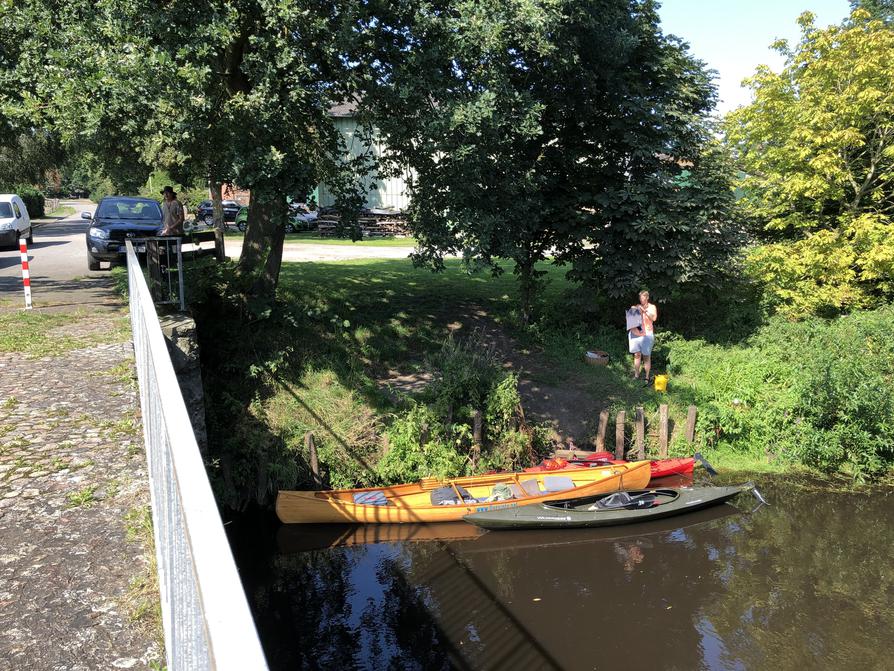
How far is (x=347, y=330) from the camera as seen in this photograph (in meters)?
14.8

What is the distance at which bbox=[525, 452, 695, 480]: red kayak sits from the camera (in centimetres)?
1237

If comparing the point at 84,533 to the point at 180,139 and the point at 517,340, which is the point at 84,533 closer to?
the point at 180,139

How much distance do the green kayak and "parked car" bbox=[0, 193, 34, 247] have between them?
693 inches

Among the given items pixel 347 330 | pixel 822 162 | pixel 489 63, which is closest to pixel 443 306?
pixel 347 330

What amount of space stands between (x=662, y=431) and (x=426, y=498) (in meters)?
5.04

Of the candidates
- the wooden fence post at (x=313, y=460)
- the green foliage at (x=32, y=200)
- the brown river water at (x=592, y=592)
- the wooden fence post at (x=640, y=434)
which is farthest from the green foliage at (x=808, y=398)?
the green foliage at (x=32, y=200)

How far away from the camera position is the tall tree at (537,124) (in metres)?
11.2

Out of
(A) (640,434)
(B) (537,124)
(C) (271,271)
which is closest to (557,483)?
(A) (640,434)

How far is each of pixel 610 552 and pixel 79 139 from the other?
1149 cm

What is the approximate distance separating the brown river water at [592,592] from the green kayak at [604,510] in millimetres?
229

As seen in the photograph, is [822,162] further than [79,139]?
Yes

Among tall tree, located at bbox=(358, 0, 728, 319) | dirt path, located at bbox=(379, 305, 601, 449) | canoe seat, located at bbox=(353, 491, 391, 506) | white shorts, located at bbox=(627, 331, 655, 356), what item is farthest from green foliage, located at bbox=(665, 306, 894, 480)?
canoe seat, located at bbox=(353, 491, 391, 506)

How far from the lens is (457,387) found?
12.6 meters

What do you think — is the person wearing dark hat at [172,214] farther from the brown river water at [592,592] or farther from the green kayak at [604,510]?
the green kayak at [604,510]
